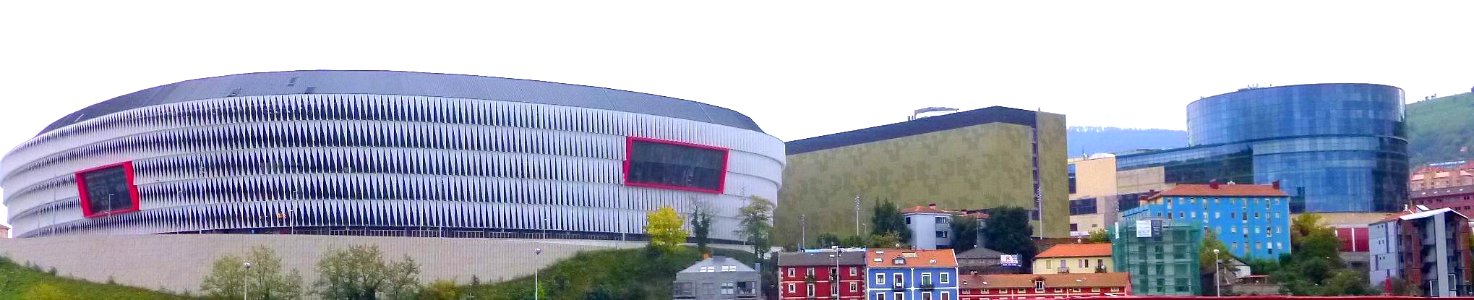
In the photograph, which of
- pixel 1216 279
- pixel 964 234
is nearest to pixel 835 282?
pixel 1216 279

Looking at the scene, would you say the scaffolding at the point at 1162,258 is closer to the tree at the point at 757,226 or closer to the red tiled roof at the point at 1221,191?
the red tiled roof at the point at 1221,191

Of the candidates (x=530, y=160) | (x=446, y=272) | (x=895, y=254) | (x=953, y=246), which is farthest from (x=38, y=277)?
(x=953, y=246)

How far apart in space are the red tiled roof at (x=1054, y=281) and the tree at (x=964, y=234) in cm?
2846

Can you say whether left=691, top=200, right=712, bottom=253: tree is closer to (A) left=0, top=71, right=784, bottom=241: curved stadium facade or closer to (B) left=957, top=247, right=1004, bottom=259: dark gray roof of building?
(A) left=0, top=71, right=784, bottom=241: curved stadium facade

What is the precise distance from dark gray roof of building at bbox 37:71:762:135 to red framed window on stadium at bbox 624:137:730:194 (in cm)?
346

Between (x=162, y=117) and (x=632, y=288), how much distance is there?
5096 cm

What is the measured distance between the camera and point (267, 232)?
162375mm

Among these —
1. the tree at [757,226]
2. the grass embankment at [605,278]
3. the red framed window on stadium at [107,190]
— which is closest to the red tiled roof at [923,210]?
the tree at [757,226]

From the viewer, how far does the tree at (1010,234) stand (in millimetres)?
176000

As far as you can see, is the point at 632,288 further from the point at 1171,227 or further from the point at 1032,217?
the point at 1032,217

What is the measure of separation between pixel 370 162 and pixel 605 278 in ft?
90.3

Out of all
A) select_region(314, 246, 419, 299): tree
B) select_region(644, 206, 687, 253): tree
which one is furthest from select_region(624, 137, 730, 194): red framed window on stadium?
select_region(314, 246, 419, 299): tree

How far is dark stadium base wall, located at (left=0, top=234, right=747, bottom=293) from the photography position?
145125 mm

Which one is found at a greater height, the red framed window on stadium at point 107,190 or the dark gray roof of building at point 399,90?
the dark gray roof of building at point 399,90
